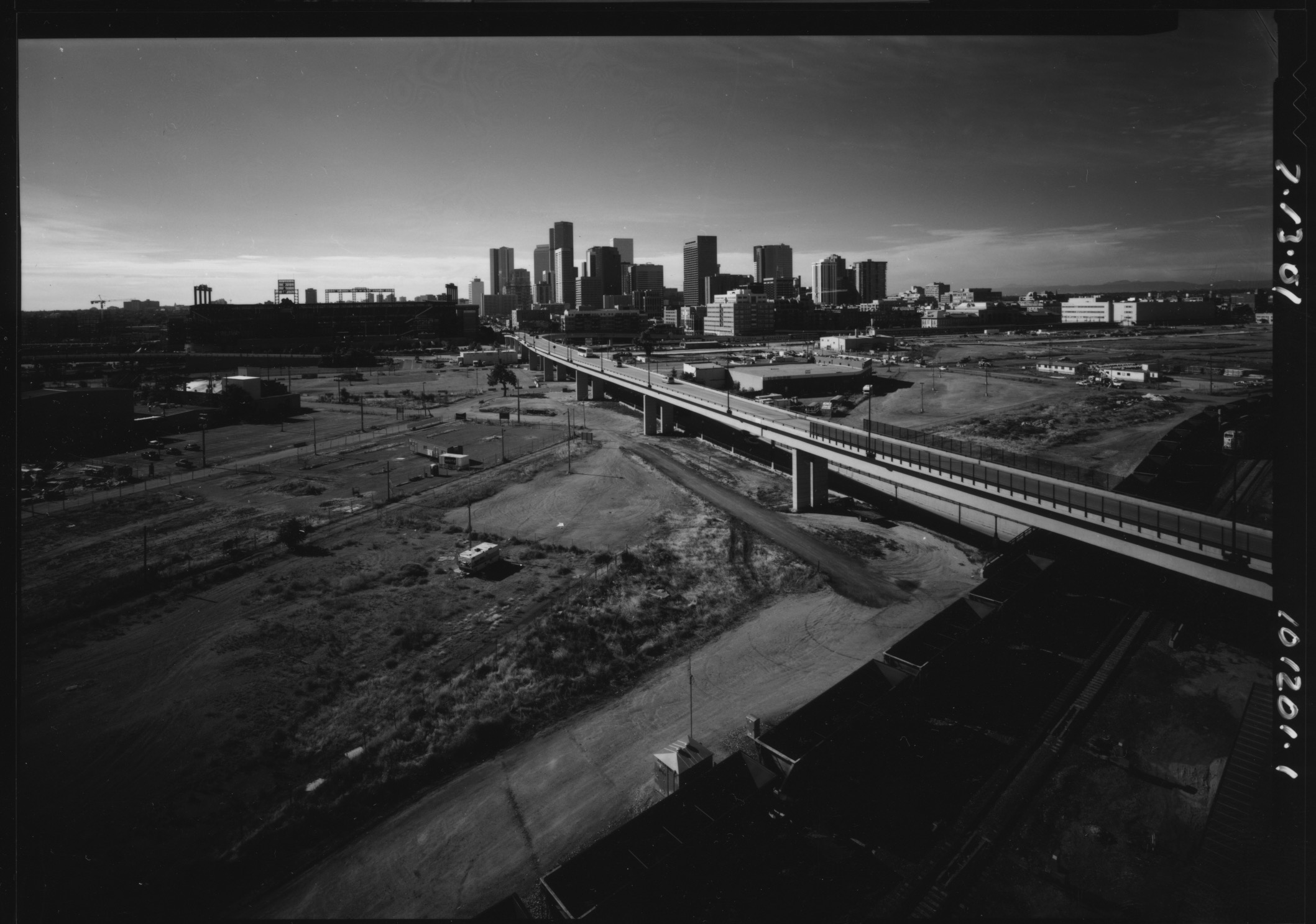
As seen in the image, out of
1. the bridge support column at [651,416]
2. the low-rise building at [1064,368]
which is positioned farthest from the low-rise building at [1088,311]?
the bridge support column at [651,416]

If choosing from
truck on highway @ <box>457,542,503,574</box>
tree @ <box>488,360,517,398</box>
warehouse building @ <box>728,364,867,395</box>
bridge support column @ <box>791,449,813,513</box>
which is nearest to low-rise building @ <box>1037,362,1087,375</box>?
warehouse building @ <box>728,364,867,395</box>

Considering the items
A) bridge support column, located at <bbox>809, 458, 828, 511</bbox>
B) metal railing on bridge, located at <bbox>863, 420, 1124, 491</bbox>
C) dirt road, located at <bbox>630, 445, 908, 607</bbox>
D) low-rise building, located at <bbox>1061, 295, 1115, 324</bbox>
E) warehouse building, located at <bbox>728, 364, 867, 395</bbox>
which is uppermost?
low-rise building, located at <bbox>1061, 295, 1115, 324</bbox>

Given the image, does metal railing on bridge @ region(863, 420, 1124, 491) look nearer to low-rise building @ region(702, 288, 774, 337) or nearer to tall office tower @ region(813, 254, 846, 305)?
low-rise building @ region(702, 288, 774, 337)

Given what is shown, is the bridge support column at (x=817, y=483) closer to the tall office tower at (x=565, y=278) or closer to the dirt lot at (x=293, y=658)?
the dirt lot at (x=293, y=658)

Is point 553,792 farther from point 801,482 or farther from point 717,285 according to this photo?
point 717,285

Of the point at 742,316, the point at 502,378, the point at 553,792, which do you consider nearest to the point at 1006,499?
the point at 553,792

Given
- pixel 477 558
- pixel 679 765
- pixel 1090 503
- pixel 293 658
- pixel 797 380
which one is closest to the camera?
pixel 679 765

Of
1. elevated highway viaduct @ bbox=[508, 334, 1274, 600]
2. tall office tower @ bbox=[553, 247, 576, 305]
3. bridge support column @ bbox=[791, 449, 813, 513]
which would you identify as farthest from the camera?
tall office tower @ bbox=[553, 247, 576, 305]
